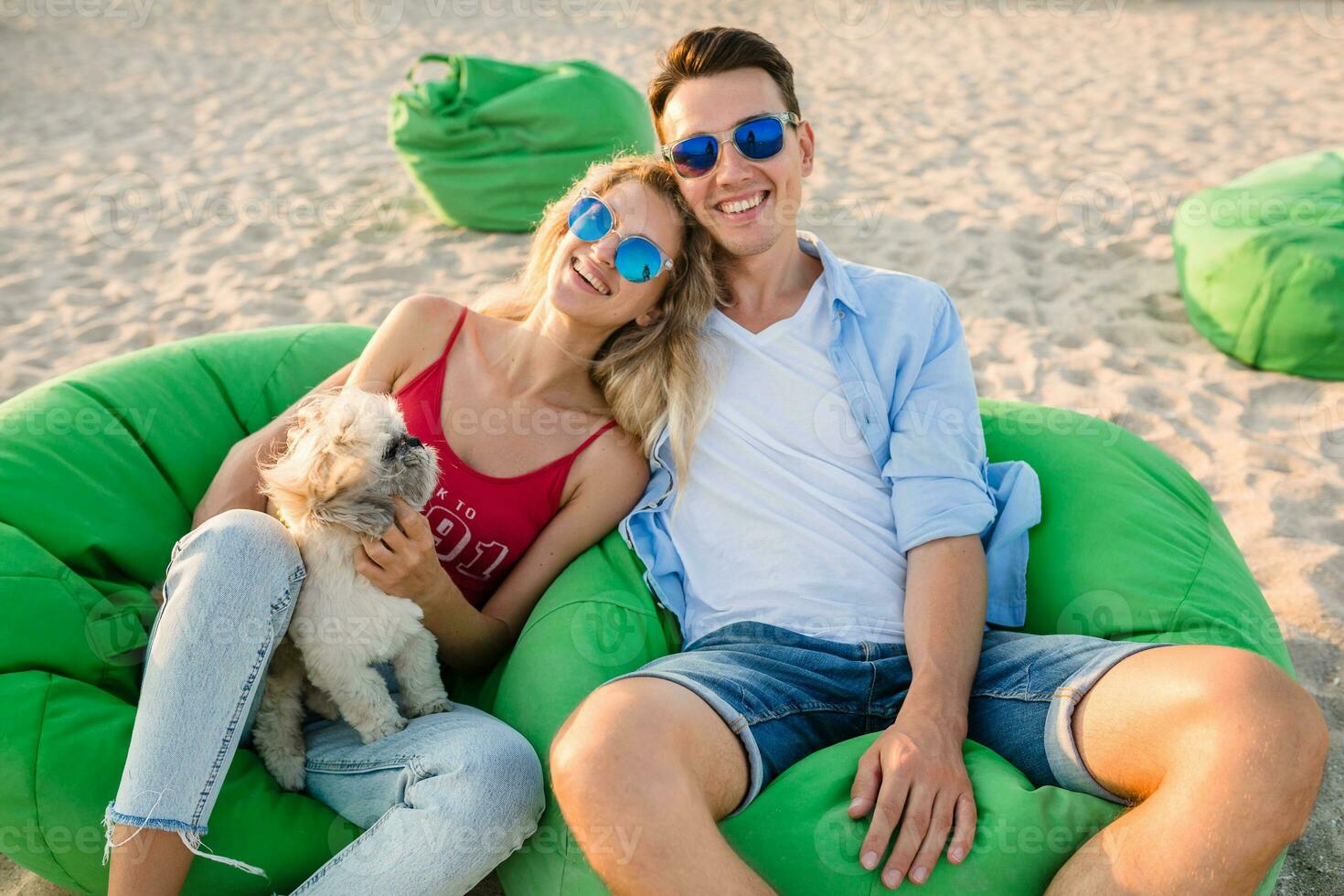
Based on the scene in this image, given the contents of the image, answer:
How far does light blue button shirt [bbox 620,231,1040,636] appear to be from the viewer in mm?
2432

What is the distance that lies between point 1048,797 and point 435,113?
534 cm

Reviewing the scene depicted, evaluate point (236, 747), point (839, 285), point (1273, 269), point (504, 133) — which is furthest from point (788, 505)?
point (504, 133)

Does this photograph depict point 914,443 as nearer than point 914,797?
No

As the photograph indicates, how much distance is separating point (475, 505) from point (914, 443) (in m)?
1.13

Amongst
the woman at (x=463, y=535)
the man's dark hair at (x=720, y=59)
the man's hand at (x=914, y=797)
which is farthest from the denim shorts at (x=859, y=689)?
the man's dark hair at (x=720, y=59)

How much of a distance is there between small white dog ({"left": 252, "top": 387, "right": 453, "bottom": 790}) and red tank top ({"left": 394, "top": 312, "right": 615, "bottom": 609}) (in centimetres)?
28

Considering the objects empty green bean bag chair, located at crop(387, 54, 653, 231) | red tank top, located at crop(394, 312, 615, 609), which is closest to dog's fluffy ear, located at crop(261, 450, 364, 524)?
red tank top, located at crop(394, 312, 615, 609)

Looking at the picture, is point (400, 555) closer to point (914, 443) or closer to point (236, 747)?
point (236, 747)

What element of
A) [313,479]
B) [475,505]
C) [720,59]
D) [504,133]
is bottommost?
[475,505]

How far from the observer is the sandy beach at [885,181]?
414cm

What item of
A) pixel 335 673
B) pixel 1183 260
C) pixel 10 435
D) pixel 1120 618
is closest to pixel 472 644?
pixel 335 673

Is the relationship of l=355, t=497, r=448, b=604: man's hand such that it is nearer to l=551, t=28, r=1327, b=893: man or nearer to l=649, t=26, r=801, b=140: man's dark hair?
l=551, t=28, r=1327, b=893: man

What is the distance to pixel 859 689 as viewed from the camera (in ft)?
7.41

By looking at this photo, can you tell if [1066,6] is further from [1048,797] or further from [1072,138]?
[1048,797]
